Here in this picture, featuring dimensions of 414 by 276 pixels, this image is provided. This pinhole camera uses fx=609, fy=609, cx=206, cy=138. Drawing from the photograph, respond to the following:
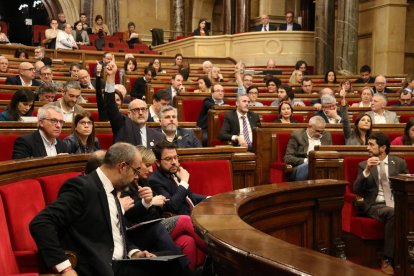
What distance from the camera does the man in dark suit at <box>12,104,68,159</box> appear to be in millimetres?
3416

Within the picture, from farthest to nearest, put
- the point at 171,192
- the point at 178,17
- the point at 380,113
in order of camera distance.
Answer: the point at 178,17 → the point at 380,113 → the point at 171,192

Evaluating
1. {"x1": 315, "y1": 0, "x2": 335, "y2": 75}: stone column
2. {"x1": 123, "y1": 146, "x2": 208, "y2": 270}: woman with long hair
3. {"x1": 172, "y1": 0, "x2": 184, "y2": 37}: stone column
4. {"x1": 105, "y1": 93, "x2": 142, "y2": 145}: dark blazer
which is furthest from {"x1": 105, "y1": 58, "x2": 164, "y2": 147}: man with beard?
{"x1": 172, "y1": 0, "x2": 184, "y2": 37}: stone column

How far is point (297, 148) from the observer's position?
4859 millimetres

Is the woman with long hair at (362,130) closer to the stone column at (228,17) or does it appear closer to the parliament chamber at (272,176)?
the parliament chamber at (272,176)

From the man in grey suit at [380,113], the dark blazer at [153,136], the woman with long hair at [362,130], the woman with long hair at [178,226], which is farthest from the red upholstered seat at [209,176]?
the man in grey suit at [380,113]

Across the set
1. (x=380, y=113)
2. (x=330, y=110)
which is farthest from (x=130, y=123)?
(x=380, y=113)

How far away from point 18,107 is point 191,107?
2.32m

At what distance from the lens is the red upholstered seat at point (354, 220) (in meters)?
3.76

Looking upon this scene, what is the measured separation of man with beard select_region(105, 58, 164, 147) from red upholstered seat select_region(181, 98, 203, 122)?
2.11 metres

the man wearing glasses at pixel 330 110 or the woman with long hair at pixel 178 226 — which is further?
the man wearing glasses at pixel 330 110

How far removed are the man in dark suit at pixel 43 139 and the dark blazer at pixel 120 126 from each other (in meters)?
0.54

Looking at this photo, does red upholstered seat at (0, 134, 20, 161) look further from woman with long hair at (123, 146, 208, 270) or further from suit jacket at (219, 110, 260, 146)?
suit jacket at (219, 110, 260, 146)

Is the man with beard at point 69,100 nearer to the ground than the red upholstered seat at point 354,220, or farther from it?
farther from it

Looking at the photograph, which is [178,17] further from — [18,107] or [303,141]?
[18,107]
